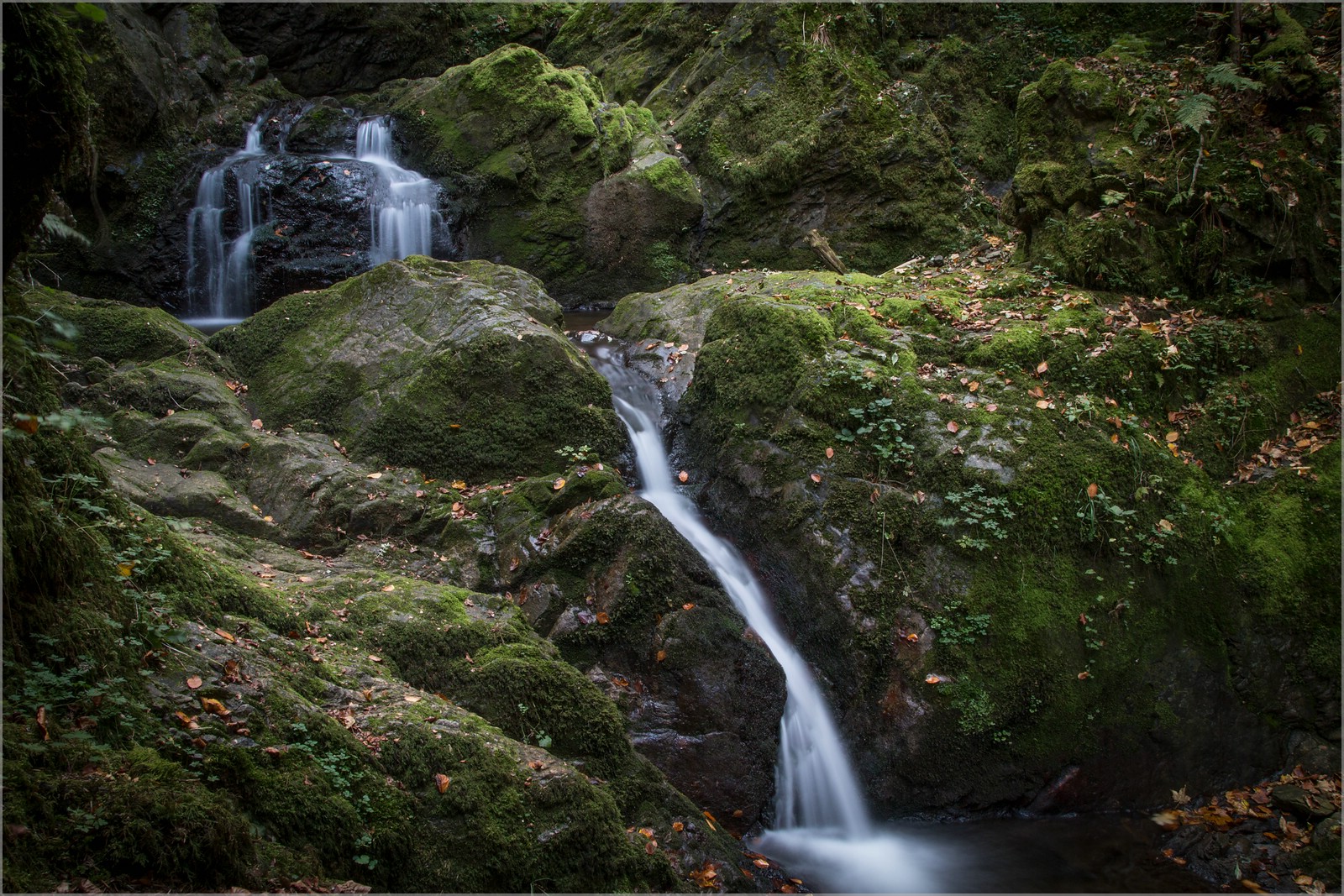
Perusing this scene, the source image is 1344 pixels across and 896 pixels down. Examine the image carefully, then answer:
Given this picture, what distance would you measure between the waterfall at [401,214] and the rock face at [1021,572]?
7.39 metres

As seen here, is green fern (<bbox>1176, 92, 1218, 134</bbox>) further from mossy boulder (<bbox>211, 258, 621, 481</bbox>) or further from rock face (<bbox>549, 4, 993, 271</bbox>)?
mossy boulder (<bbox>211, 258, 621, 481</bbox>)

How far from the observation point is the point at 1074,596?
5.86 meters

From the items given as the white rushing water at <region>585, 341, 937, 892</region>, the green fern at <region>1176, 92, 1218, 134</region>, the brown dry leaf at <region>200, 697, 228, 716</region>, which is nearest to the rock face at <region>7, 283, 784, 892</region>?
the brown dry leaf at <region>200, 697, 228, 716</region>

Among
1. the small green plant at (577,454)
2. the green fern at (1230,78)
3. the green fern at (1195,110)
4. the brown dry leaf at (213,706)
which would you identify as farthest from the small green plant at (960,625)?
the green fern at (1230,78)

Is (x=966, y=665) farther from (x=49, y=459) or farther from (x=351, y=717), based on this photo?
(x=49, y=459)

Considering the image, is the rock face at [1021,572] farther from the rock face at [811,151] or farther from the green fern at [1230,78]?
the rock face at [811,151]

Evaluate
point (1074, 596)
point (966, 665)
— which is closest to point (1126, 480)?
point (1074, 596)

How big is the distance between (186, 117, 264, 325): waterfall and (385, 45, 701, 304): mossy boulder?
280 centimetres

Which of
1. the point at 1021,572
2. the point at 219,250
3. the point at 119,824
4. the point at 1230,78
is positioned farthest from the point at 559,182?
the point at 119,824

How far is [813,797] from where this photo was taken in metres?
5.62

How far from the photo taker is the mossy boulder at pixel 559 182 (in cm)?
1248

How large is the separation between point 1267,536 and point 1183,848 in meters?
2.47

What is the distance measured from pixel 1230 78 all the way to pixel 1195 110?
498 mm

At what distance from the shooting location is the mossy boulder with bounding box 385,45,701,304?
1248 cm
